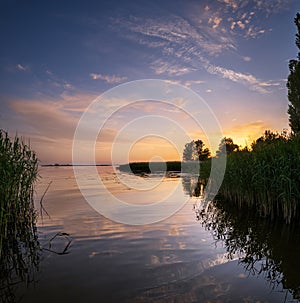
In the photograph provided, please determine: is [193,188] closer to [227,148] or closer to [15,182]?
[15,182]

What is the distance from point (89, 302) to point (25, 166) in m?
5.65

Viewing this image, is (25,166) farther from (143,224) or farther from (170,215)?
(170,215)

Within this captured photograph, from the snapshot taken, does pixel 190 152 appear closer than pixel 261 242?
No

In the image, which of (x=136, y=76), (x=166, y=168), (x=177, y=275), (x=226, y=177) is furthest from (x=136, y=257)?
(x=166, y=168)

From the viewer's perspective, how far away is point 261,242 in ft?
20.1

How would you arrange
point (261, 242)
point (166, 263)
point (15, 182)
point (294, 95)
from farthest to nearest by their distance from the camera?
point (294, 95)
point (15, 182)
point (261, 242)
point (166, 263)

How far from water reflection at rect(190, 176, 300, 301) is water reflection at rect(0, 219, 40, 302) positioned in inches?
163

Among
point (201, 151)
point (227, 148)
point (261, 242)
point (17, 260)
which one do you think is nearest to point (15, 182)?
point (17, 260)

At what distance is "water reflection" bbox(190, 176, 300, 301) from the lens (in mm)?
4348

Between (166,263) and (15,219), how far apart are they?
4876 millimetres

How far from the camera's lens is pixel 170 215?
955 centimetres

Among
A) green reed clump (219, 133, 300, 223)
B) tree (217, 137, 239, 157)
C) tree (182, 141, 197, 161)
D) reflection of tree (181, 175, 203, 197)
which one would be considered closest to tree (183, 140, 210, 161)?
tree (182, 141, 197, 161)

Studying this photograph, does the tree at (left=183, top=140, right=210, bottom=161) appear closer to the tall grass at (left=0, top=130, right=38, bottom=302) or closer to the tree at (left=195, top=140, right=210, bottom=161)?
the tree at (left=195, top=140, right=210, bottom=161)

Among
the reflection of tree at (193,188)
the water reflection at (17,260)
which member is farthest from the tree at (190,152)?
the water reflection at (17,260)
